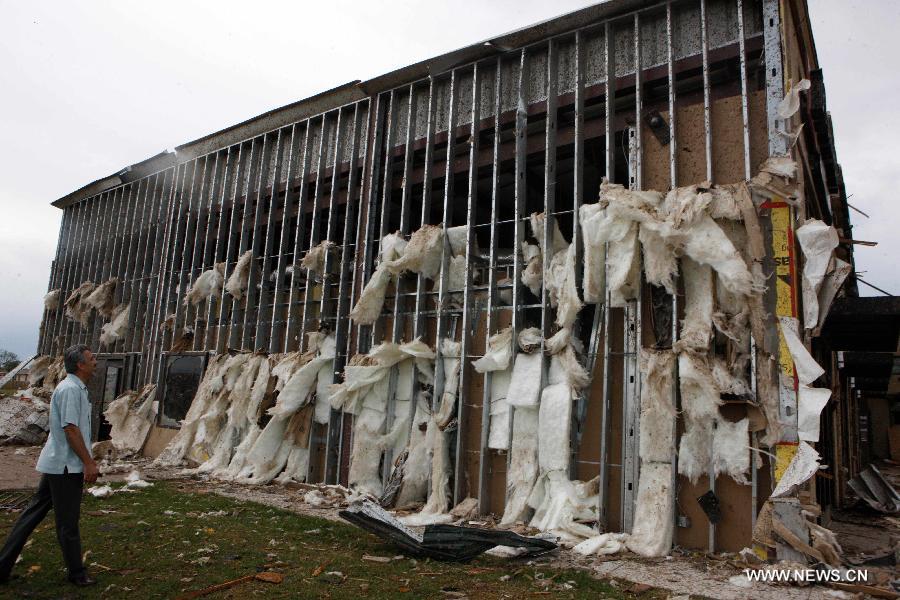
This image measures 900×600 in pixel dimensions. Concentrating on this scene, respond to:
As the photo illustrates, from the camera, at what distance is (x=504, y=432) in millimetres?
6941

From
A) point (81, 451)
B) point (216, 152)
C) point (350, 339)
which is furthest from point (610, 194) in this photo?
point (216, 152)

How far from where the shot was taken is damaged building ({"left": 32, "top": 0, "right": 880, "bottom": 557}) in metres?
5.55

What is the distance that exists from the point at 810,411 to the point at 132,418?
11.8m

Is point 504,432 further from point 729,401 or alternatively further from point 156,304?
point 156,304

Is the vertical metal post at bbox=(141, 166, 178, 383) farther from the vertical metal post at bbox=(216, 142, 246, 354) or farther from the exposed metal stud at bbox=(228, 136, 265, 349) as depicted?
the exposed metal stud at bbox=(228, 136, 265, 349)

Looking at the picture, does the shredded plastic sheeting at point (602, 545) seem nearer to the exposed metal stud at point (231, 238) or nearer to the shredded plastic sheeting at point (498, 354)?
the shredded plastic sheeting at point (498, 354)

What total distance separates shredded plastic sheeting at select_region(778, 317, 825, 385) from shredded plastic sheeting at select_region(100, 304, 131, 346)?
13132 mm

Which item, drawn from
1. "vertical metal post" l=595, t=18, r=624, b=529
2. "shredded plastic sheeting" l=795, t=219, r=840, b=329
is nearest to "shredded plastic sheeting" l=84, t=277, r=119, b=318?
"vertical metal post" l=595, t=18, r=624, b=529

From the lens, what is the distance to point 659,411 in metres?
5.75

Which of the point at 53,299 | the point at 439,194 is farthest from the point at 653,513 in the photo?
the point at 53,299

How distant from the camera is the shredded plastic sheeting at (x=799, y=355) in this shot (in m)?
5.25

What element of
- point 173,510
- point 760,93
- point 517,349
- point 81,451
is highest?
point 760,93

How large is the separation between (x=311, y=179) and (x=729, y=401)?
7736 millimetres

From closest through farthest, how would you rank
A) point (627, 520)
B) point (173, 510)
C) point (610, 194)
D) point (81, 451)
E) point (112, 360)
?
1. point (81, 451)
2. point (627, 520)
3. point (610, 194)
4. point (173, 510)
5. point (112, 360)
